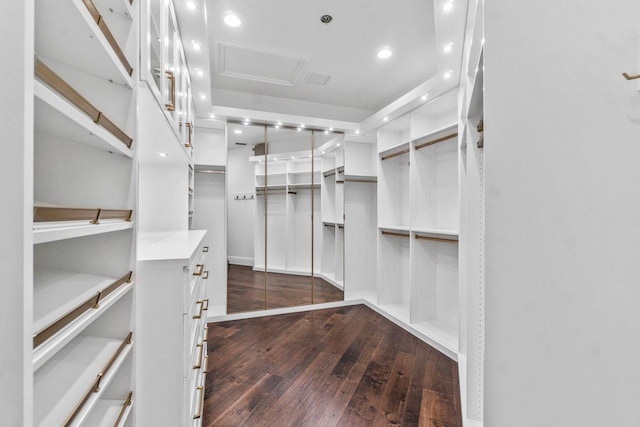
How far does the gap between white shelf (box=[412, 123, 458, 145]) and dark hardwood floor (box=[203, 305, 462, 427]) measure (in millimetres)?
2056

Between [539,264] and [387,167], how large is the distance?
10.1ft

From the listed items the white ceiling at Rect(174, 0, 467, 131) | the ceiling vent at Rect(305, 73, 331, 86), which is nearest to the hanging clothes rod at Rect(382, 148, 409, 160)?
the white ceiling at Rect(174, 0, 467, 131)

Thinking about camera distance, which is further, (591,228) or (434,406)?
(434,406)

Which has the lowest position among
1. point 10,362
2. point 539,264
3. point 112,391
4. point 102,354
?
point 112,391

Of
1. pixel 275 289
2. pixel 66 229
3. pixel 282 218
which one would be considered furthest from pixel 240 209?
pixel 66 229

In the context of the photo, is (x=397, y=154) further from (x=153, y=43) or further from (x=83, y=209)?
(x=83, y=209)

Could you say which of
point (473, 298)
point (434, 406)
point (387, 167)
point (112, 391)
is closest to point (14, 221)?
point (112, 391)

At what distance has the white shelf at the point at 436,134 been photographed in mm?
2475

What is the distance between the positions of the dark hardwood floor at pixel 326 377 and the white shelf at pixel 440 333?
0.11 m

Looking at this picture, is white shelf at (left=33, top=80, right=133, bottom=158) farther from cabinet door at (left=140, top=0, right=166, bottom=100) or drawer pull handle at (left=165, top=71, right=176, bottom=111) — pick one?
drawer pull handle at (left=165, top=71, right=176, bottom=111)

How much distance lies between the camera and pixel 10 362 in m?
0.42

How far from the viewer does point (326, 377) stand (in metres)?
2.16

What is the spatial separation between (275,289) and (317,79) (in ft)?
9.02

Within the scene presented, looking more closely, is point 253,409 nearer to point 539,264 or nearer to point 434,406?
point 434,406
